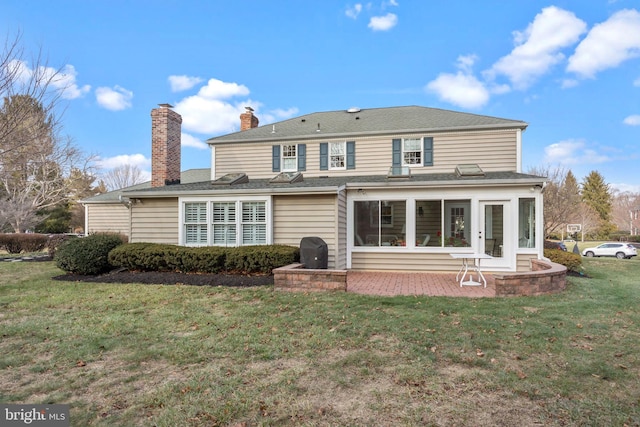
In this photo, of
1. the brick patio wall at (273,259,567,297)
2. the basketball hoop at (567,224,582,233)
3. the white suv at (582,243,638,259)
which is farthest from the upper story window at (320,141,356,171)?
the basketball hoop at (567,224,582,233)

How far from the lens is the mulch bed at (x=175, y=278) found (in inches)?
313

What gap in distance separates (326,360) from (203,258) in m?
5.91

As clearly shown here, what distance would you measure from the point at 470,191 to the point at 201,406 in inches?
355

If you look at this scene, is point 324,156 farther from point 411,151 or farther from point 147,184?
point 147,184

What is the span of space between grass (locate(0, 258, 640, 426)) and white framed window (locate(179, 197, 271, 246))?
347 centimetres

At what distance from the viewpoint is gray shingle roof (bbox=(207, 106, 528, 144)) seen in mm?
12438

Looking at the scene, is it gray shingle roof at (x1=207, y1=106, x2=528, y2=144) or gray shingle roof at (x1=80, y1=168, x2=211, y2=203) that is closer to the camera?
gray shingle roof at (x1=207, y1=106, x2=528, y2=144)

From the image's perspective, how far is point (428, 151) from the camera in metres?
12.6

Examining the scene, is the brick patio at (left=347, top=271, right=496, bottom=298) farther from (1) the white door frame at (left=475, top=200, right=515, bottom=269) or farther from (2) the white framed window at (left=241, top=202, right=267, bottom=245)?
(2) the white framed window at (left=241, top=202, right=267, bottom=245)

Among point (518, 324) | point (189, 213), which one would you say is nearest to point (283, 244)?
point (189, 213)

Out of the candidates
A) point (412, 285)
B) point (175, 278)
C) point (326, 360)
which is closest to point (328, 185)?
point (412, 285)

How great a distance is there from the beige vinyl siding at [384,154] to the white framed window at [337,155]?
0.18 m

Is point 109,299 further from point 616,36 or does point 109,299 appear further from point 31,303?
point 616,36

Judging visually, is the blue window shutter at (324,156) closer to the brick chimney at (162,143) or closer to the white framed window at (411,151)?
the white framed window at (411,151)
